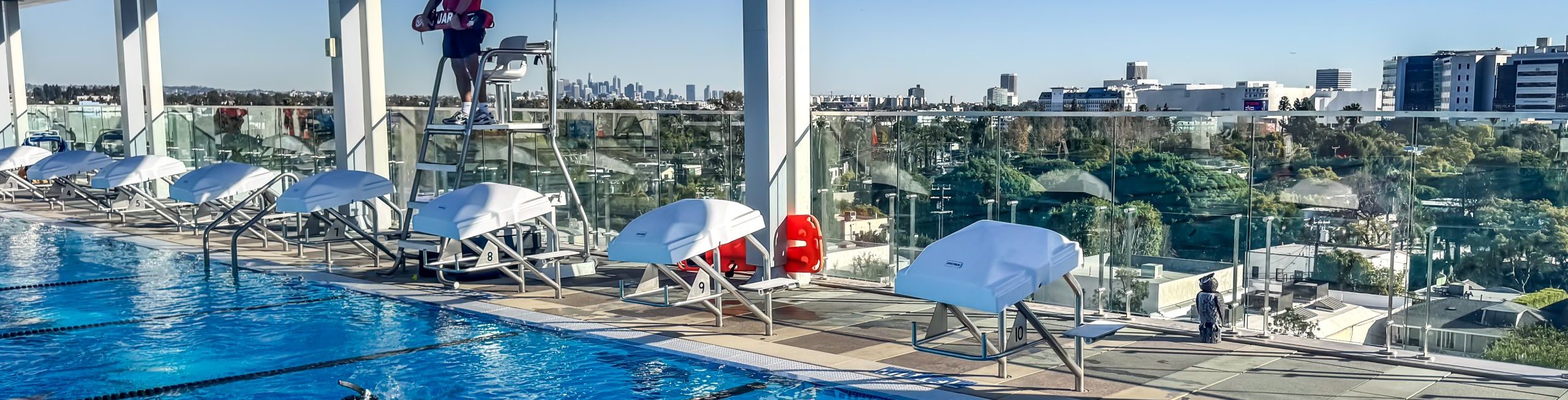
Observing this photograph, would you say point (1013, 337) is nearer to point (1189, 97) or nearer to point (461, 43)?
point (461, 43)

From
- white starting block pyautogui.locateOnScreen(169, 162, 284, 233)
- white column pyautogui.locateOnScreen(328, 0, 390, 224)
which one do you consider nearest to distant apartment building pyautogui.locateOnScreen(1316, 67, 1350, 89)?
white column pyautogui.locateOnScreen(328, 0, 390, 224)

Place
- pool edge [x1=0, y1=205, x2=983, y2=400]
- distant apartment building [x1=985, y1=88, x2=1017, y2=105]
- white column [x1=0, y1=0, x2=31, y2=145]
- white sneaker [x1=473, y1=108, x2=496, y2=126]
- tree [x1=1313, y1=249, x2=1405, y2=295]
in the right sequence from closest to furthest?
pool edge [x1=0, y1=205, x2=983, y2=400] → tree [x1=1313, y1=249, x2=1405, y2=295] → white sneaker [x1=473, y1=108, x2=496, y2=126] → distant apartment building [x1=985, y1=88, x2=1017, y2=105] → white column [x1=0, y1=0, x2=31, y2=145]

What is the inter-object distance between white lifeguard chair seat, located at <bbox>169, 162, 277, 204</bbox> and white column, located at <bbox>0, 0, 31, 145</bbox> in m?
12.2

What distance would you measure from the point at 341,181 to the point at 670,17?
13408 mm

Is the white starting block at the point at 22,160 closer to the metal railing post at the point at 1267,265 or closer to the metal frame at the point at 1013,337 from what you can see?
the metal frame at the point at 1013,337

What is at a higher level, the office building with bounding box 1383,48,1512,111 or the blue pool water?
the office building with bounding box 1383,48,1512,111

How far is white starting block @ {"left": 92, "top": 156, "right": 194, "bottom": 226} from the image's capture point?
14164 mm

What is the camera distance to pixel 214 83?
68.1 feet

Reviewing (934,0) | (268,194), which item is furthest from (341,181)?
(934,0)

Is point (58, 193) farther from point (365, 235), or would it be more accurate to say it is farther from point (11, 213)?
point (365, 235)

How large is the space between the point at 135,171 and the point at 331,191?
514 centimetres

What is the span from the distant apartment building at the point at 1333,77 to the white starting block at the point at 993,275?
1136 inches

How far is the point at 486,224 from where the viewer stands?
9125 millimetres

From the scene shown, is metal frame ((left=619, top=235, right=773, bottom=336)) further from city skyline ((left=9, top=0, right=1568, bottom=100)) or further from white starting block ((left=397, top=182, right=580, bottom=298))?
city skyline ((left=9, top=0, right=1568, bottom=100))
